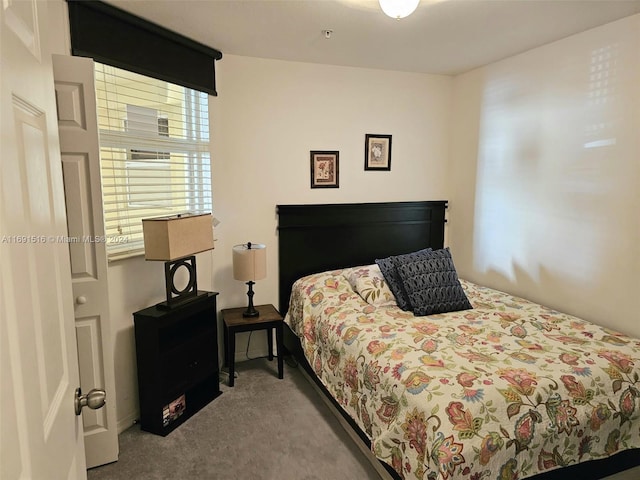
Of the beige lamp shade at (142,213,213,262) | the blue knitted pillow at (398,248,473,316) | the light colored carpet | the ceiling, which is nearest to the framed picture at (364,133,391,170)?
the ceiling

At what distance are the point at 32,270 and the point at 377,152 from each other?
10.6 ft

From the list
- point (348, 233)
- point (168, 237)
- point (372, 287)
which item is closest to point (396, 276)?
point (372, 287)

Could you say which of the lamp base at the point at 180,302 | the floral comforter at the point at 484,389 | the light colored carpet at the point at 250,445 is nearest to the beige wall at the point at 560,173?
the floral comforter at the point at 484,389

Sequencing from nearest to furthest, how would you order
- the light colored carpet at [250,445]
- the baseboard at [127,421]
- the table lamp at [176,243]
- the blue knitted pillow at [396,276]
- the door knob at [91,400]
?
1. the door knob at [91,400]
2. the light colored carpet at [250,445]
3. the table lamp at [176,243]
4. the baseboard at [127,421]
5. the blue knitted pillow at [396,276]

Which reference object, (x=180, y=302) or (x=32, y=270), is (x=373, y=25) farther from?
(x=32, y=270)

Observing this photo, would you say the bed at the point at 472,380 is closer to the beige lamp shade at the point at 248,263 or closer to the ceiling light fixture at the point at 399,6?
the beige lamp shade at the point at 248,263

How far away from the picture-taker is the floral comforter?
1606mm

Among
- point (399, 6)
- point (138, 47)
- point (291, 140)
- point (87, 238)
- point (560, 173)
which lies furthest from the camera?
point (291, 140)

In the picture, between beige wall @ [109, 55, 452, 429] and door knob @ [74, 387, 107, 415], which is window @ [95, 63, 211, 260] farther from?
door knob @ [74, 387, 107, 415]

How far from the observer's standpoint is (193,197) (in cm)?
299

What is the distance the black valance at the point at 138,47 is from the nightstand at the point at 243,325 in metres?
1.67

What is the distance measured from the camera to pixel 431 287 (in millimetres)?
2854

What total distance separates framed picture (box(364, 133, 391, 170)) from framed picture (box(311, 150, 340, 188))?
0.29 metres

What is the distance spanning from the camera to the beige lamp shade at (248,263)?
2.95 metres
